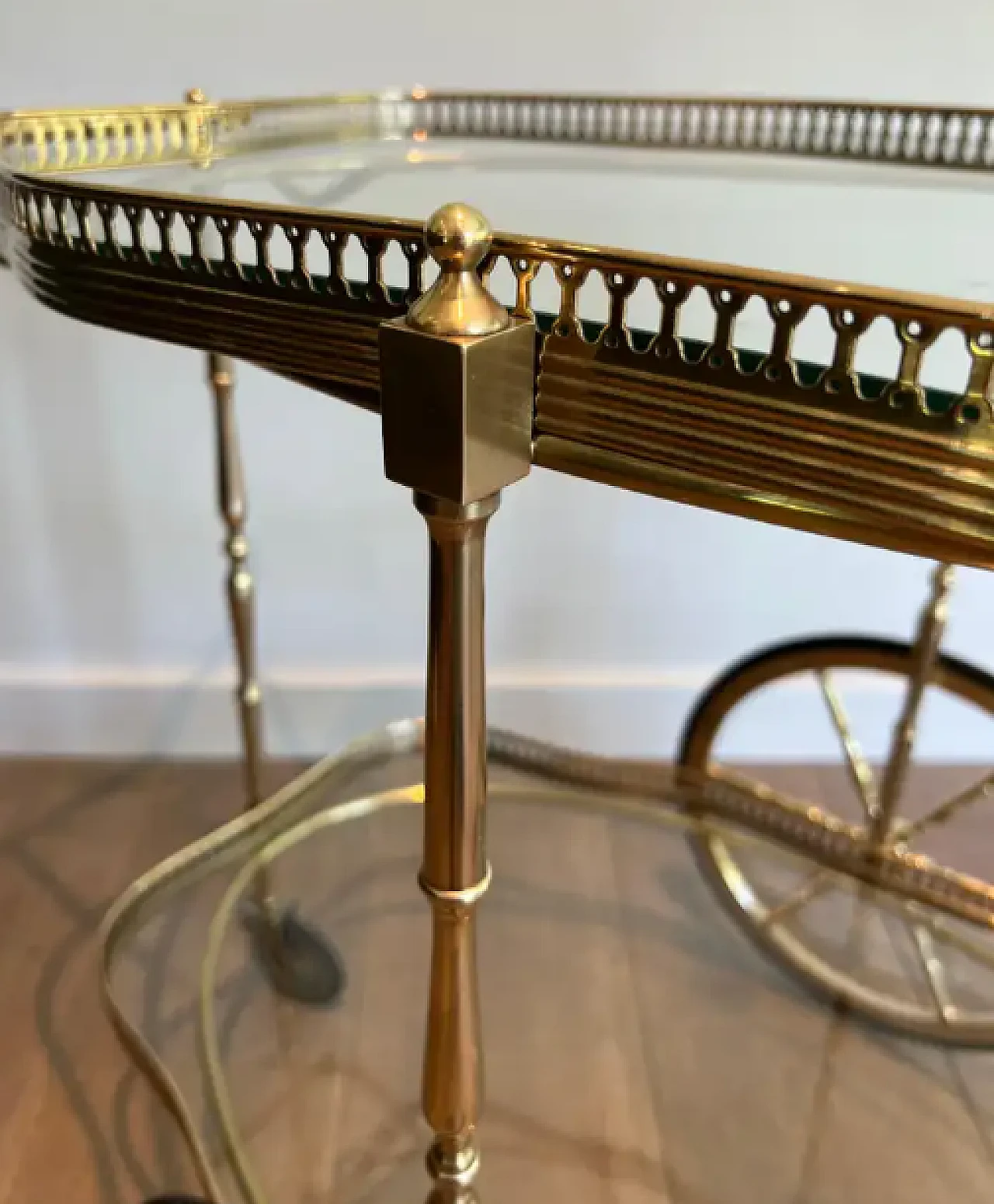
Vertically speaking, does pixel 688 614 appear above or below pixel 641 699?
above

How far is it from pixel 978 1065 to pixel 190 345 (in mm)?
883

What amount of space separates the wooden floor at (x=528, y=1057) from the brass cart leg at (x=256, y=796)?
0.02m

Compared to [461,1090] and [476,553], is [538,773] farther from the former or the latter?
[476,553]

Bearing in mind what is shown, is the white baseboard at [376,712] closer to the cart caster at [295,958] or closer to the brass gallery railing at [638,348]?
the cart caster at [295,958]

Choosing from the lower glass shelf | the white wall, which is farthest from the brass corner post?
the white wall

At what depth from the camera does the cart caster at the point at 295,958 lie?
0.99m

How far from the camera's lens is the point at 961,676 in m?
0.98

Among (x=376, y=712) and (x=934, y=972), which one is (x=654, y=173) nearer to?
(x=934, y=972)

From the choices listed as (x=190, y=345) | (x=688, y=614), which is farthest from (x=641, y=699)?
(x=190, y=345)

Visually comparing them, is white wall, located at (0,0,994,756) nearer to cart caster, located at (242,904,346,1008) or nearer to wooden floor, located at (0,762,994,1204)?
wooden floor, located at (0,762,994,1204)

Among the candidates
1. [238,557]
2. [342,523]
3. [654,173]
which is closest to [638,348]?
[654,173]

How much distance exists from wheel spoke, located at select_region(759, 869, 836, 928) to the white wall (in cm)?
36

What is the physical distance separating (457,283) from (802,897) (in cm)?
84

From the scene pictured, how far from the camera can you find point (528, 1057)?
3.20 ft
